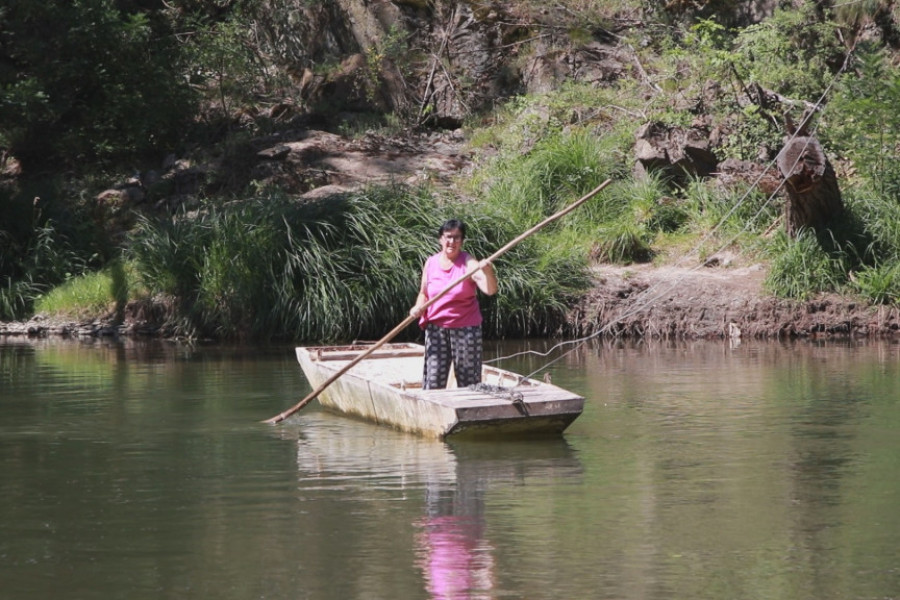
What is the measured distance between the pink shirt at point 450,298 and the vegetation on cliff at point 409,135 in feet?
15.9

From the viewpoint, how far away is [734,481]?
916cm

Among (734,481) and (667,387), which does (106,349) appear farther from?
(734,481)

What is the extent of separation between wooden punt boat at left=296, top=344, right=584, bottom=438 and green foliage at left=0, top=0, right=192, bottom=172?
11400mm

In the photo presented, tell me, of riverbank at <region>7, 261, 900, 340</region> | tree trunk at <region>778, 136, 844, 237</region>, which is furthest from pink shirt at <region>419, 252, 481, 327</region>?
tree trunk at <region>778, 136, 844, 237</region>

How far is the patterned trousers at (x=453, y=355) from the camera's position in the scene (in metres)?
11.5

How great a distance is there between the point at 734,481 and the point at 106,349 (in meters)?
11.7

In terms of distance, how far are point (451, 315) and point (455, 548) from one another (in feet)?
13.1

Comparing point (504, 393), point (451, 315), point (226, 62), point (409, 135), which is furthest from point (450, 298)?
point (226, 62)

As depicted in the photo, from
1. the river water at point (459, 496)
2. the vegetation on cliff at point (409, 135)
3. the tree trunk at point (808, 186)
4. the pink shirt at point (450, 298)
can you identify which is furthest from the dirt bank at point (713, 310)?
the pink shirt at point (450, 298)

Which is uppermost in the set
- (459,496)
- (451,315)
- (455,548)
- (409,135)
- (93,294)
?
(409,135)

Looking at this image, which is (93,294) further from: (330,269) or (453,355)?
(453,355)

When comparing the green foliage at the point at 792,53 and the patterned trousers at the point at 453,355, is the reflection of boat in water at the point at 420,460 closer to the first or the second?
the patterned trousers at the point at 453,355

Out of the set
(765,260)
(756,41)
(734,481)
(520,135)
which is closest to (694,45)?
(756,41)

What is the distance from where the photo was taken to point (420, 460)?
33.7 feet
